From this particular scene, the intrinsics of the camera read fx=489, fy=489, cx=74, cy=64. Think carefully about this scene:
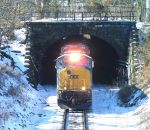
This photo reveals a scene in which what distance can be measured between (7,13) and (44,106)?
5.97 meters

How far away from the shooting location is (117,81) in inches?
1460

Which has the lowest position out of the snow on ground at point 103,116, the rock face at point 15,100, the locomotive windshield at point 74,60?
the snow on ground at point 103,116

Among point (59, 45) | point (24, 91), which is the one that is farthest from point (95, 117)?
point (59, 45)

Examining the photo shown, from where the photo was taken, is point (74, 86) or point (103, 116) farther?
point (74, 86)

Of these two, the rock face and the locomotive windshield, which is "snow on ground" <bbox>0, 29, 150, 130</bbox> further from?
the locomotive windshield

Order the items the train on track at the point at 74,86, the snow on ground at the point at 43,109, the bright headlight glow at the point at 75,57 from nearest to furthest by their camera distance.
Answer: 1. the snow on ground at the point at 43,109
2. the train on track at the point at 74,86
3. the bright headlight glow at the point at 75,57

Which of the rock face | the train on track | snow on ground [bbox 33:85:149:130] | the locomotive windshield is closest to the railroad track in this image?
snow on ground [bbox 33:85:149:130]

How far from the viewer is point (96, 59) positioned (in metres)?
41.9

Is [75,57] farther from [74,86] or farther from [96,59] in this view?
[96,59]

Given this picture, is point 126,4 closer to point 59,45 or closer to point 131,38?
point 59,45

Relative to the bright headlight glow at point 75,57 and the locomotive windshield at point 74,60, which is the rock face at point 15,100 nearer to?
the locomotive windshield at point 74,60

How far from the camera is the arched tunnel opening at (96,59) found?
39.7 metres

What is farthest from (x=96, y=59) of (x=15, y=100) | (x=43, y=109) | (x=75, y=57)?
(x=15, y=100)

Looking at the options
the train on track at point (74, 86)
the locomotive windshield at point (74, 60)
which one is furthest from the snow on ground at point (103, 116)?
the locomotive windshield at point (74, 60)
